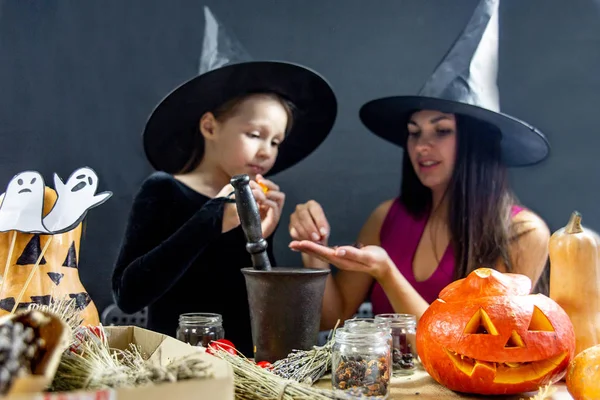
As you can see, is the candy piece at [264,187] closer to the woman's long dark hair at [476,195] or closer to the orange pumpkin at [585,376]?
the woman's long dark hair at [476,195]

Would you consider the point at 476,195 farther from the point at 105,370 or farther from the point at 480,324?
the point at 105,370

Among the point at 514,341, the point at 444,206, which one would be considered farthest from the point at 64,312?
the point at 444,206

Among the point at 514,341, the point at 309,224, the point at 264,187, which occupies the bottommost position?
the point at 514,341

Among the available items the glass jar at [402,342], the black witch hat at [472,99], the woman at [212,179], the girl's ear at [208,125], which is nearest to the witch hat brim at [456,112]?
the black witch hat at [472,99]

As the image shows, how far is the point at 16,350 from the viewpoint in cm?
60

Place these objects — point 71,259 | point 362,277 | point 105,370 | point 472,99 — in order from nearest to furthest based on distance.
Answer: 1. point 105,370
2. point 71,259
3. point 472,99
4. point 362,277

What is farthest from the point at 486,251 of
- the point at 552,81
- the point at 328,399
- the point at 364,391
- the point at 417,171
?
the point at 328,399

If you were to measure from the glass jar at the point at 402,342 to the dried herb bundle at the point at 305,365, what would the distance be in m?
0.17

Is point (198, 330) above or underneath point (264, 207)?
underneath

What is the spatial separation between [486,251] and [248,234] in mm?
719

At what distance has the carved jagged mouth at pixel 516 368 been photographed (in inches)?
39.7

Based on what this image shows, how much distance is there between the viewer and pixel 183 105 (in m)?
1.48

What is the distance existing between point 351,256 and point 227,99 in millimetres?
562

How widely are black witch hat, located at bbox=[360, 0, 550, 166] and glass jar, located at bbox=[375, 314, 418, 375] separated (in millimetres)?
555
